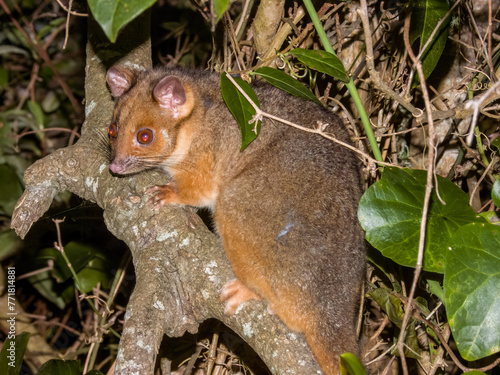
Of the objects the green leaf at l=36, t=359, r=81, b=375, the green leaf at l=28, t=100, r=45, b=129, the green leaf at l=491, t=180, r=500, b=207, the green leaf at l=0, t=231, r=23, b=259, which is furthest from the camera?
the green leaf at l=28, t=100, r=45, b=129

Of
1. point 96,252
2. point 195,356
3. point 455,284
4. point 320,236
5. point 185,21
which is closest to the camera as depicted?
point 455,284

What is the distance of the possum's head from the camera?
3508 mm

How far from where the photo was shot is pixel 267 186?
124 inches

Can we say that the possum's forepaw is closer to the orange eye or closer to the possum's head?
the possum's head

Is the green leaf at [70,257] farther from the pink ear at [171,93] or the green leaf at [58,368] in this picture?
the pink ear at [171,93]

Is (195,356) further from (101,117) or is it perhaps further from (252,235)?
(101,117)

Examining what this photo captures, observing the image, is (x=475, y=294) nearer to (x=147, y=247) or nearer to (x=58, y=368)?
(x=147, y=247)

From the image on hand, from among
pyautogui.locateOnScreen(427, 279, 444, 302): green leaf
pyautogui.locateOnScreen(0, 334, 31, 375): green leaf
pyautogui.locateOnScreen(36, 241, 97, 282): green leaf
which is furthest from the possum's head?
pyautogui.locateOnScreen(427, 279, 444, 302): green leaf

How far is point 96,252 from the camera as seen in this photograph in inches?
186

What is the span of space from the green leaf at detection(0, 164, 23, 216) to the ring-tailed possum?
1.54m

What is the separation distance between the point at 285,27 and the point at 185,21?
5.49 ft

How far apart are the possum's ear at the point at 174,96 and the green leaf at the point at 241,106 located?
0.73 m

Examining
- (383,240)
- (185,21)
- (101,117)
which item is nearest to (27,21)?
(185,21)

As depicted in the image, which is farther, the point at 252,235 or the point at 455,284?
the point at 252,235
